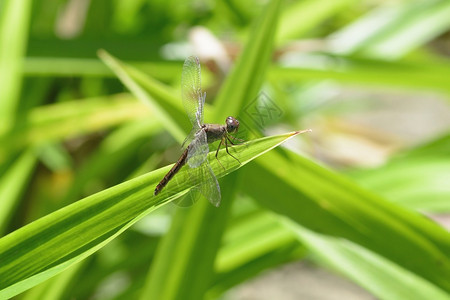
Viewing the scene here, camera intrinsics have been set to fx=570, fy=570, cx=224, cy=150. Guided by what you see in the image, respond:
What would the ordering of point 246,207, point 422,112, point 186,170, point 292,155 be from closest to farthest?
point 186,170 → point 292,155 → point 246,207 → point 422,112

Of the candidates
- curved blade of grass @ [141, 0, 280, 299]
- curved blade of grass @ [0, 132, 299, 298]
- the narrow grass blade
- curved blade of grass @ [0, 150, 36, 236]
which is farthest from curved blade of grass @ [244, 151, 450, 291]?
the narrow grass blade

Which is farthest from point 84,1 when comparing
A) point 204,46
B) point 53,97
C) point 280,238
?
point 280,238

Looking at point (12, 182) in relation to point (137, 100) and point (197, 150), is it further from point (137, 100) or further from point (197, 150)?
point (197, 150)

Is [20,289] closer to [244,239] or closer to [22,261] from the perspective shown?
[22,261]

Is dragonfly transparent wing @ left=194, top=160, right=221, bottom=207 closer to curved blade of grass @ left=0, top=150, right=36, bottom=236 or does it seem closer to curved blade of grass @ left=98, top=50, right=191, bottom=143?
curved blade of grass @ left=98, top=50, right=191, bottom=143

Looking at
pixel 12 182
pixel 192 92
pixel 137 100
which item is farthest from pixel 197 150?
pixel 137 100

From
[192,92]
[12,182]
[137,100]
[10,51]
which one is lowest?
[192,92]
